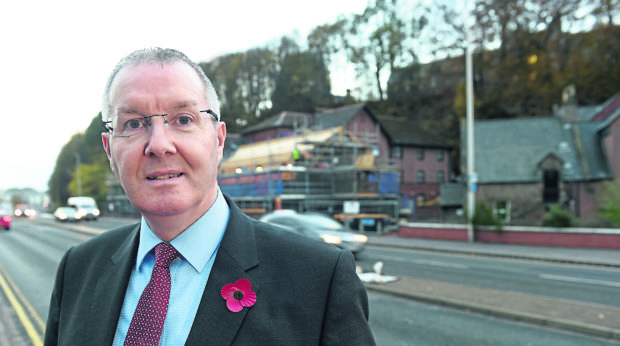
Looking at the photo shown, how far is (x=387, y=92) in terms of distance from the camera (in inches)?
2365

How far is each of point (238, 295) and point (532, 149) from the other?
125 feet

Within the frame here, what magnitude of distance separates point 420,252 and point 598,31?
122 feet

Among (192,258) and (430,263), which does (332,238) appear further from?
(192,258)

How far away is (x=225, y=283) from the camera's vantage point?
5.62 ft

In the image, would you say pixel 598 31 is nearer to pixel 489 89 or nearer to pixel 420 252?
pixel 489 89

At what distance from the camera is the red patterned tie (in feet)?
5.60

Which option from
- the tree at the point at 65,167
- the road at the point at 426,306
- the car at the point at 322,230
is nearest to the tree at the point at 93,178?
the tree at the point at 65,167

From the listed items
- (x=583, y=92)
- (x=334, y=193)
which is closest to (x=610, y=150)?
(x=583, y=92)

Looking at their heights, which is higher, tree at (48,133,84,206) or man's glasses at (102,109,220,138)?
tree at (48,133,84,206)

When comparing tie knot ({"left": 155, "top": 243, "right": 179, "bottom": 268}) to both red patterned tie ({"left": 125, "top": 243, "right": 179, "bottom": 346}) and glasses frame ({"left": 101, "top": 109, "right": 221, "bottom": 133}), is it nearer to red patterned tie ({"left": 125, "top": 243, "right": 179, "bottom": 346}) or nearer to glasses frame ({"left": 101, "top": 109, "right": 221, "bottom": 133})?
red patterned tie ({"left": 125, "top": 243, "right": 179, "bottom": 346})

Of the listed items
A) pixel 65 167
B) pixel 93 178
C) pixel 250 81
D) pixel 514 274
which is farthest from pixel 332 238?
pixel 65 167

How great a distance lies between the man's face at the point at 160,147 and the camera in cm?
172

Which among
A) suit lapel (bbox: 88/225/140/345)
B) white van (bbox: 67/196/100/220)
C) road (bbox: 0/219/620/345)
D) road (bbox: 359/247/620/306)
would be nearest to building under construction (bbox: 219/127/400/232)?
road (bbox: 359/247/620/306)

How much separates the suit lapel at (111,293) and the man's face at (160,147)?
0.38 metres
